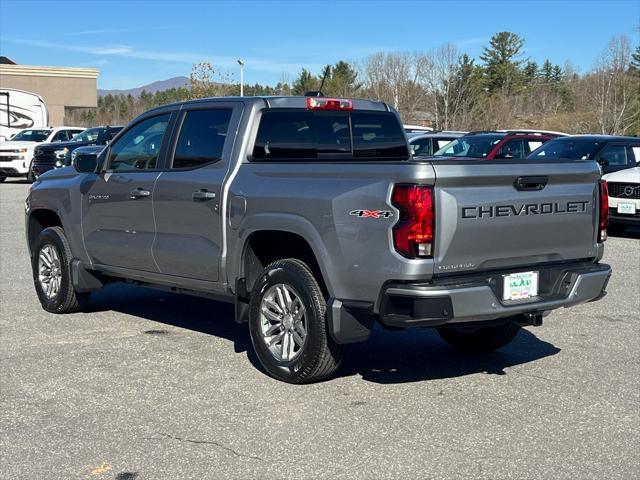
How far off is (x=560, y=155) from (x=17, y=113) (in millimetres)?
28321

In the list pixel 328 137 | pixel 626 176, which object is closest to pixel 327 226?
pixel 328 137

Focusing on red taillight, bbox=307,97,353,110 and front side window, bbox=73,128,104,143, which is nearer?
red taillight, bbox=307,97,353,110

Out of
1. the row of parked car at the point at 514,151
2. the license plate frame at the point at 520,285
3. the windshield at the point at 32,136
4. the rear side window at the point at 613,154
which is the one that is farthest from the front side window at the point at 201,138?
the windshield at the point at 32,136

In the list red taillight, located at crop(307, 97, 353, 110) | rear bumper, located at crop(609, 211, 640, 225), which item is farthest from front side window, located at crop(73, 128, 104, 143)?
red taillight, located at crop(307, 97, 353, 110)

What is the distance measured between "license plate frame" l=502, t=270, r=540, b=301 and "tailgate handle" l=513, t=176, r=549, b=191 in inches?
21.6

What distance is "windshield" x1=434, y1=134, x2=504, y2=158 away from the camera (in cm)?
1841

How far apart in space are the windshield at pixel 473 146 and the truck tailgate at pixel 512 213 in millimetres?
12410

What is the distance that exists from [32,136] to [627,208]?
2212 centimetres

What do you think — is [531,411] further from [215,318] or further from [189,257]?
[215,318]

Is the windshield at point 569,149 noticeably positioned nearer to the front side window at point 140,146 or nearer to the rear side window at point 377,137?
the rear side window at point 377,137

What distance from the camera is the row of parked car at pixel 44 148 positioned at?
25.3 m

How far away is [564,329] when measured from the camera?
7.91 m

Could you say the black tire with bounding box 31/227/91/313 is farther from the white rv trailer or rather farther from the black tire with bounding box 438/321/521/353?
the white rv trailer

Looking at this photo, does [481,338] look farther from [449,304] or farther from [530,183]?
[449,304]
